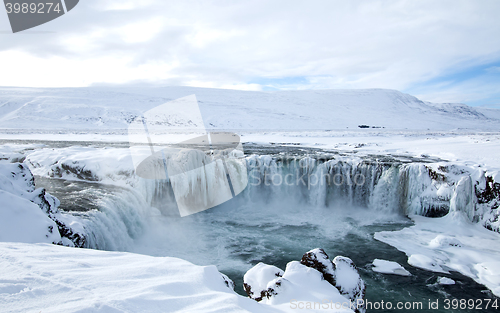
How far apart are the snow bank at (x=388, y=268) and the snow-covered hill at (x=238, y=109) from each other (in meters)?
50.8

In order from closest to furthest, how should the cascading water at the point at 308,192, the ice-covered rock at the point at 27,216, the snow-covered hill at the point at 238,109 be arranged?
1. the ice-covered rock at the point at 27,216
2. the cascading water at the point at 308,192
3. the snow-covered hill at the point at 238,109

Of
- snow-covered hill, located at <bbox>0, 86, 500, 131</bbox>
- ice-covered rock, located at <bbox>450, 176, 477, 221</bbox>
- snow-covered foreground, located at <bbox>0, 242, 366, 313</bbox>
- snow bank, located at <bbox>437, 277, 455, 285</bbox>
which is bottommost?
snow bank, located at <bbox>437, 277, 455, 285</bbox>

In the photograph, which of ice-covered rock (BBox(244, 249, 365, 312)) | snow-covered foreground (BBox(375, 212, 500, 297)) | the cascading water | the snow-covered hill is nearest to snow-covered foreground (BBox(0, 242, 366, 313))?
ice-covered rock (BBox(244, 249, 365, 312))

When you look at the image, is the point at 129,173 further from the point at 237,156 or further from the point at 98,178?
the point at 237,156

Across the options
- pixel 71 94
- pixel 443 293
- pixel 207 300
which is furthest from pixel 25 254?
pixel 71 94

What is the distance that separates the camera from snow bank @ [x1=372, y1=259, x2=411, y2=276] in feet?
22.7

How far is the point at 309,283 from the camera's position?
4.02 meters

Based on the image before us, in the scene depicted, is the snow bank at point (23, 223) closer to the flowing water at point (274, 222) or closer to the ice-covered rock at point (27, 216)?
the ice-covered rock at point (27, 216)

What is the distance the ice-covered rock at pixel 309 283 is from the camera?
3.69 metres

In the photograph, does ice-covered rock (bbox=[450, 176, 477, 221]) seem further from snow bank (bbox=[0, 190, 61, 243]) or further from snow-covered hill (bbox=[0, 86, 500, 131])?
snow-covered hill (bbox=[0, 86, 500, 131])

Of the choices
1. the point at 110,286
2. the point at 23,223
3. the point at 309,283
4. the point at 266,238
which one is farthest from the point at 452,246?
the point at 23,223

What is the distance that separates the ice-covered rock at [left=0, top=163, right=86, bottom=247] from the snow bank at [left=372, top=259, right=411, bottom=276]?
7.01m

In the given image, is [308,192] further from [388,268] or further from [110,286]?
[110,286]

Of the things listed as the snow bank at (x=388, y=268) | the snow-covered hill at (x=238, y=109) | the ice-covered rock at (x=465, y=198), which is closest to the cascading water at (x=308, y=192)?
the ice-covered rock at (x=465, y=198)
